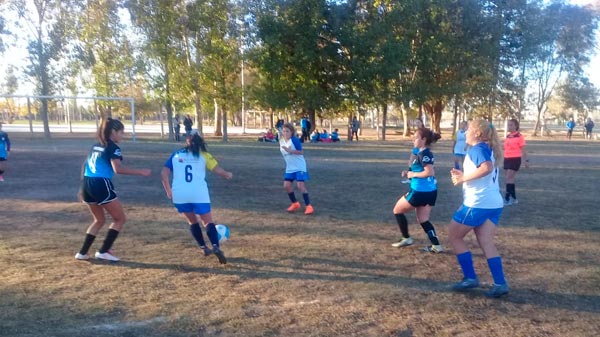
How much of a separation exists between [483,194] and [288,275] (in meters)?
2.28

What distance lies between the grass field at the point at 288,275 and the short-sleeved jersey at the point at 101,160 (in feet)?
3.60

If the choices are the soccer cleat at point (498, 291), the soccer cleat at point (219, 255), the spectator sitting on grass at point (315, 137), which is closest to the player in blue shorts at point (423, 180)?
the soccer cleat at point (498, 291)

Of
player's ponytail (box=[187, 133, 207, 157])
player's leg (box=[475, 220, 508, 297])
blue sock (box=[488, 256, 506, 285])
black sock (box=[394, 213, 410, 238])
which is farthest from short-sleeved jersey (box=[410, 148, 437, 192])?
player's ponytail (box=[187, 133, 207, 157])

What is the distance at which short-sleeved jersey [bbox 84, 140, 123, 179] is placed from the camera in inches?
234

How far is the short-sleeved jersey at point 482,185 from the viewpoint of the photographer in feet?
16.3

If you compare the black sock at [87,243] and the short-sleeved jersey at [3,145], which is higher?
the short-sleeved jersey at [3,145]

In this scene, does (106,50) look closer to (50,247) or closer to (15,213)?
(15,213)

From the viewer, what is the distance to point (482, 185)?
16.5 feet

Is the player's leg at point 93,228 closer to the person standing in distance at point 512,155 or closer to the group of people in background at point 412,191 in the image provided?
the group of people in background at point 412,191

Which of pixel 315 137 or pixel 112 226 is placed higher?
pixel 112 226

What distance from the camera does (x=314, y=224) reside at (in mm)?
8539

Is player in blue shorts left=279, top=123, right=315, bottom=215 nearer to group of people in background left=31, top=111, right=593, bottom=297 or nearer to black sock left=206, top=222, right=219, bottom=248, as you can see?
group of people in background left=31, top=111, right=593, bottom=297

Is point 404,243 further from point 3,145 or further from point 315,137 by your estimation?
point 315,137

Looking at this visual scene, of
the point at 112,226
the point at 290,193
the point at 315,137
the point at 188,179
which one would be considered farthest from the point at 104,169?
the point at 315,137
